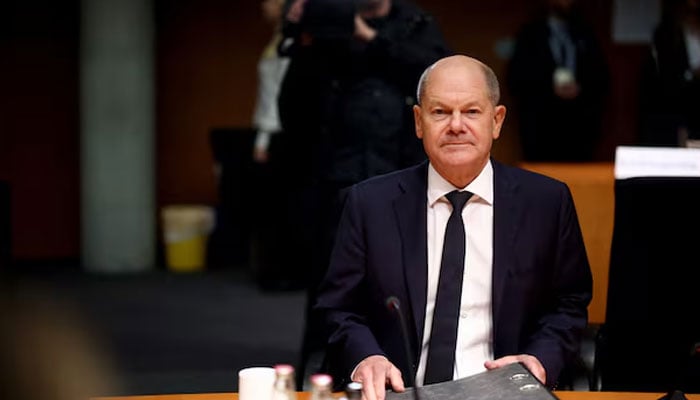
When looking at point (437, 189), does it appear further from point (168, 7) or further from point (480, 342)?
point (168, 7)

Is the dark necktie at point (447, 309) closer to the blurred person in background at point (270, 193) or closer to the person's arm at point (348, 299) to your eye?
the person's arm at point (348, 299)

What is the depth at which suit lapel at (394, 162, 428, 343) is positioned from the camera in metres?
2.35

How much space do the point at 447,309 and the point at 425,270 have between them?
98 millimetres

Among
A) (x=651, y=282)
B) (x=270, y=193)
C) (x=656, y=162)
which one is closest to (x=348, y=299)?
(x=651, y=282)

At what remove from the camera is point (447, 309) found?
234cm

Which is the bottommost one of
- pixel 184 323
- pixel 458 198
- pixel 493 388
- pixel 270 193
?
pixel 184 323

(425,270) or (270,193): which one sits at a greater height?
(425,270)

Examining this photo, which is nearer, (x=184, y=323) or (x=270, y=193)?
(x=184, y=323)

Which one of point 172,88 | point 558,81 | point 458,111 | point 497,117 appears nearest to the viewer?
point 458,111

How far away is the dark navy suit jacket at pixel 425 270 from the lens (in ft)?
7.73

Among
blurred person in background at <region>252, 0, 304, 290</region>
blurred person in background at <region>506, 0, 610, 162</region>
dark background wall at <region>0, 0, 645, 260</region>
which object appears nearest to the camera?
blurred person in background at <region>252, 0, 304, 290</region>

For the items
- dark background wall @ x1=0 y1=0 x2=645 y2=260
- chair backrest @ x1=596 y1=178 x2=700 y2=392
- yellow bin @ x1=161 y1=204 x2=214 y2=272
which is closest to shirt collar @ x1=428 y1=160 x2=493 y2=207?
chair backrest @ x1=596 y1=178 x2=700 y2=392

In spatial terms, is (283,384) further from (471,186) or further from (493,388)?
(471,186)

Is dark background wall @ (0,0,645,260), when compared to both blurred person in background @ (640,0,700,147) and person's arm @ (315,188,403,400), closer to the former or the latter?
blurred person in background @ (640,0,700,147)
